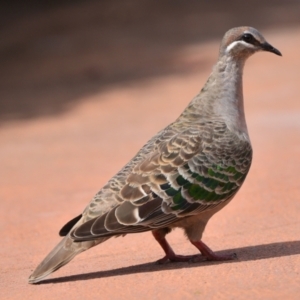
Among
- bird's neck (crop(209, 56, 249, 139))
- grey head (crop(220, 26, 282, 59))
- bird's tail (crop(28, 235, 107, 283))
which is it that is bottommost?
bird's tail (crop(28, 235, 107, 283))

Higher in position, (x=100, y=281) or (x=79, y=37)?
(x=79, y=37)

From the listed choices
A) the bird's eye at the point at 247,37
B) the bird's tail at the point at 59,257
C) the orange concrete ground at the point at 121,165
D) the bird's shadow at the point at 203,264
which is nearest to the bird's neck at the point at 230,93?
the bird's eye at the point at 247,37

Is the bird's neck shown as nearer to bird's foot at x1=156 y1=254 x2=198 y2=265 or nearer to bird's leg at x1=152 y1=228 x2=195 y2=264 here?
bird's leg at x1=152 y1=228 x2=195 y2=264

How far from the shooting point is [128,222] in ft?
20.0

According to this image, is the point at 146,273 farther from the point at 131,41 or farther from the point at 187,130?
the point at 131,41

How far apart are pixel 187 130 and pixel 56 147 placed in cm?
663

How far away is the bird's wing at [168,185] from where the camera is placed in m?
6.12

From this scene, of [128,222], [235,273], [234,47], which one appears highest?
[234,47]

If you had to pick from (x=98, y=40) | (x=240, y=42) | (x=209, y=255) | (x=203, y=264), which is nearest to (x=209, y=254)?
(x=209, y=255)

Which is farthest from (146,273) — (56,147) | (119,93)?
(119,93)

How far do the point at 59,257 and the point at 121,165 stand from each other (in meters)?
5.43

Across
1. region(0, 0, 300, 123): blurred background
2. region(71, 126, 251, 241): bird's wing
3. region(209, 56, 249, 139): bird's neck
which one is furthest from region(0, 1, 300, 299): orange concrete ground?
region(209, 56, 249, 139): bird's neck

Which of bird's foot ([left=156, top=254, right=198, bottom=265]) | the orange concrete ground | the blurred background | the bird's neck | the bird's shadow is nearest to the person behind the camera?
the orange concrete ground

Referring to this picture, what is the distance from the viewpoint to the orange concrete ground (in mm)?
5840
